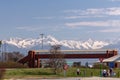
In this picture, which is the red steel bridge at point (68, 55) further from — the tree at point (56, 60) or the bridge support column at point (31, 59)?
the tree at point (56, 60)

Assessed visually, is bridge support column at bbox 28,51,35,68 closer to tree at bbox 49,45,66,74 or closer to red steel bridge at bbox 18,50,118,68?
red steel bridge at bbox 18,50,118,68

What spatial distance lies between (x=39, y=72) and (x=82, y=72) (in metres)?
7.67

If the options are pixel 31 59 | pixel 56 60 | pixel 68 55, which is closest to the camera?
pixel 56 60

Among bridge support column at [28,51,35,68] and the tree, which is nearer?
the tree

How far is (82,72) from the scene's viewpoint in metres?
84.9

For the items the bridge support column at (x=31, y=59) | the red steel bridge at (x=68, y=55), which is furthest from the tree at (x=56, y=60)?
the bridge support column at (x=31, y=59)

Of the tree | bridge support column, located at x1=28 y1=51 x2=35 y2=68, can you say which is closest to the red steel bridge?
bridge support column, located at x1=28 y1=51 x2=35 y2=68

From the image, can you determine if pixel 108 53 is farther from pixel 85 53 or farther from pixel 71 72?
pixel 71 72

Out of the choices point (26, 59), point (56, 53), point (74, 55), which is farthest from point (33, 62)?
point (56, 53)

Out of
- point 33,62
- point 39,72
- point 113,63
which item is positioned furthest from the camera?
point 33,62

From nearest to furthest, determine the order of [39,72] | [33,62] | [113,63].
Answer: [39,72] < [113,63] < [33,62]

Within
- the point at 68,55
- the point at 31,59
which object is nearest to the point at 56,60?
the point at 31,59

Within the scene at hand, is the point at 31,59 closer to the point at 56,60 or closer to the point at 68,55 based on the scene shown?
the point at 68,55

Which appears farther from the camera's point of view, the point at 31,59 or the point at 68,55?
the point at 68,55
